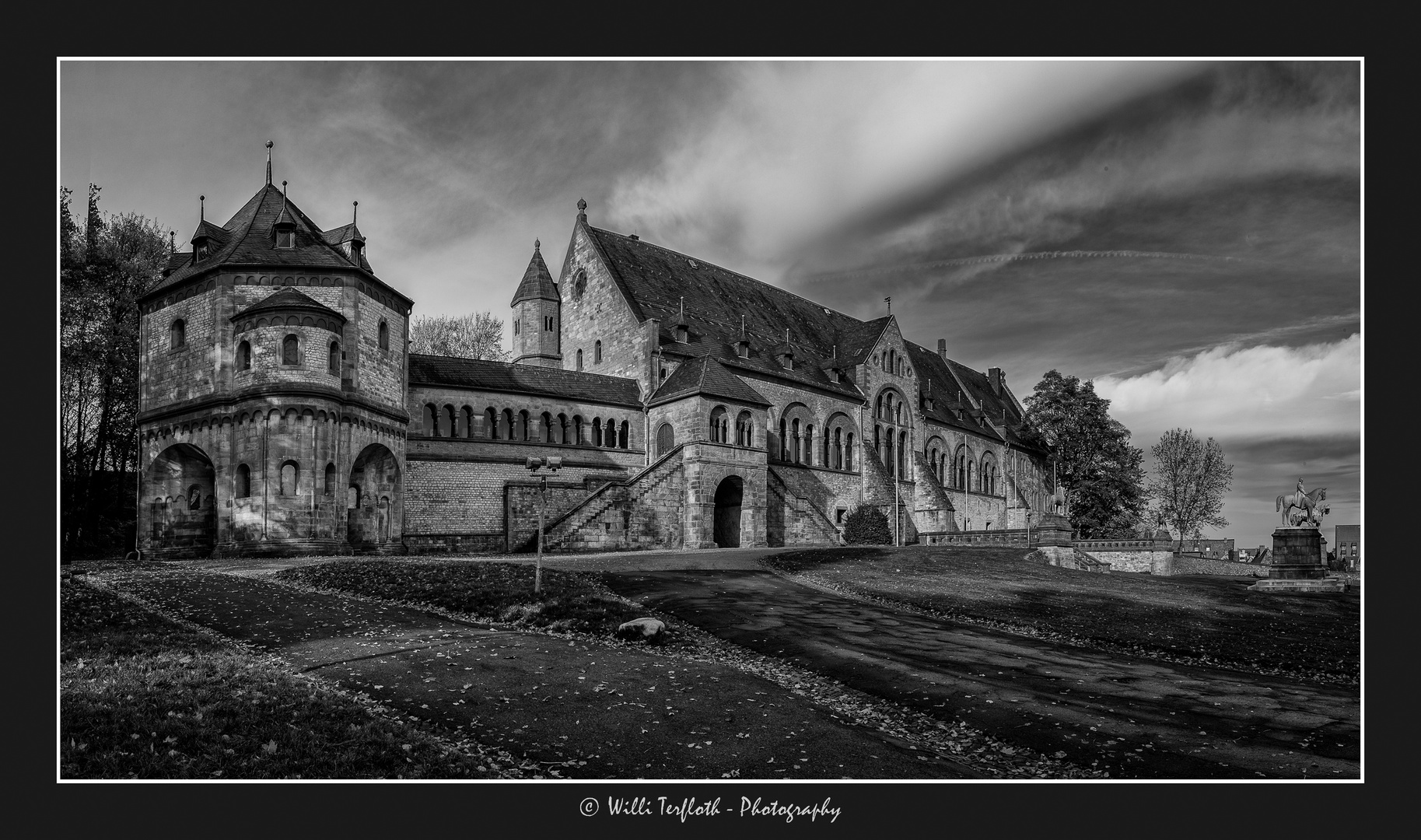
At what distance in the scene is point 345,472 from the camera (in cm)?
3209

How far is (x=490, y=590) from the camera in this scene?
63.1ft

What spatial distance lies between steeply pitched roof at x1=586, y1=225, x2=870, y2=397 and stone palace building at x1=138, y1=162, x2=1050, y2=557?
7.3 inches

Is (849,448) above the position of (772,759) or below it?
above

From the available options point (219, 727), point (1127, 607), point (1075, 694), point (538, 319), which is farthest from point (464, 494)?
point (1075, 694)

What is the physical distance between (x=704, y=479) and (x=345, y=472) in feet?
47.6

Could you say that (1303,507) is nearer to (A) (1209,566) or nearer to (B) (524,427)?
(A) (1209,566)

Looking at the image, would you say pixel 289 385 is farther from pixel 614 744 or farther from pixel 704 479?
pixel 614 744

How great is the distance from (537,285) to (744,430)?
666 inches

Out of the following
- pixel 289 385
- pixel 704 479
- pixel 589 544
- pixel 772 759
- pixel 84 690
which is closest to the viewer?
pixel 772 759

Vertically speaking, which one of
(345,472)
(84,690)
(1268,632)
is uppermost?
(345,472)

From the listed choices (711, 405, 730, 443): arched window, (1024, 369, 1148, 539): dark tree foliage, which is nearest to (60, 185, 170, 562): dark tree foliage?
(711, 405, 730, 443): arched window

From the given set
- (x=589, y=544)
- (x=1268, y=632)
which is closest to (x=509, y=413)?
(x=589, y=544)

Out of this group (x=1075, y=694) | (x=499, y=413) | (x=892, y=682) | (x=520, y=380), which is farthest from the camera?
(x=520, y=380)

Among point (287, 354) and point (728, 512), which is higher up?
point (287, 354)
